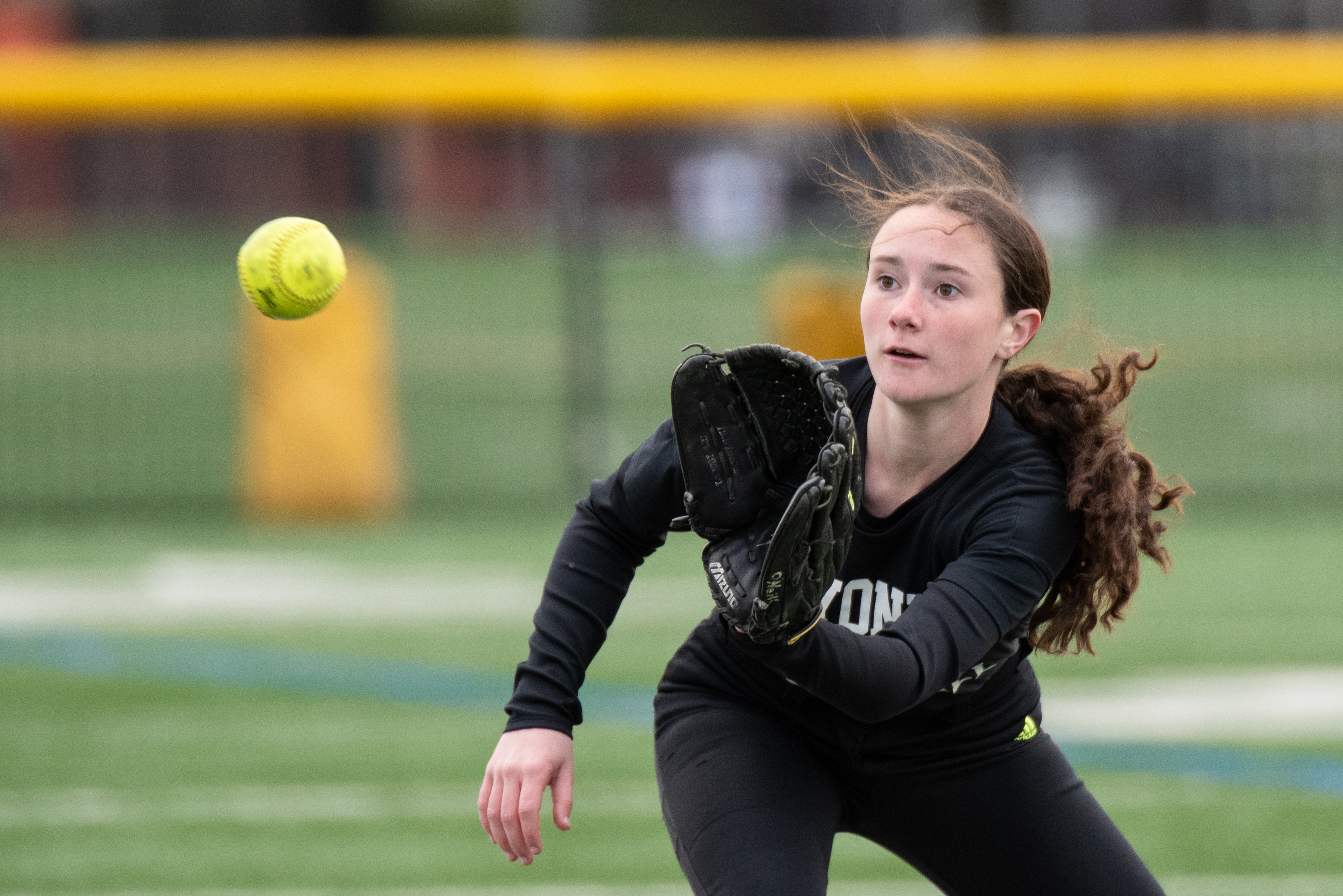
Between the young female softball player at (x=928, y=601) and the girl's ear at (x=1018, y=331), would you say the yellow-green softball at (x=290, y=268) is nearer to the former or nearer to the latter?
the young female softball player at (x=928, y=601)

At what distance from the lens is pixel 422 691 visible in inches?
292

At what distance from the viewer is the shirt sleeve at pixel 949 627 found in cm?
261

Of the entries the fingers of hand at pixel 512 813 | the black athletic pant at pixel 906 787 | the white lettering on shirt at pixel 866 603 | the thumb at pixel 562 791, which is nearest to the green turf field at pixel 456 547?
the white lettering on shirt at pixel 866 603

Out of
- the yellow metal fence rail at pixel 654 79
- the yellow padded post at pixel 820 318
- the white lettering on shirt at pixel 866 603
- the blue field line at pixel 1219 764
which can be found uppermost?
the yellow metal fence rail at pixel 654 79

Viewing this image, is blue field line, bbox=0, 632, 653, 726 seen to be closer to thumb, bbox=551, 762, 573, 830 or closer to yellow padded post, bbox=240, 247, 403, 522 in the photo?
yellow padded post, bbox=240, 247, 403, 522

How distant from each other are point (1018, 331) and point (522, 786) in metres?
1.16

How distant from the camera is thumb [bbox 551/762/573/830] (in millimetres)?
2949

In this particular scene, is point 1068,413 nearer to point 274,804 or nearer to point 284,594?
point 274,804

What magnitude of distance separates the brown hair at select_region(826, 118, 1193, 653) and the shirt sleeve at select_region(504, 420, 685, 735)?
598 millimetres

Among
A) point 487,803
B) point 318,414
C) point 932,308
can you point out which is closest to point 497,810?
point 487,803

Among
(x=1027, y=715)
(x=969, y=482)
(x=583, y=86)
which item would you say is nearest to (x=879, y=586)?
(x=969, y=482)

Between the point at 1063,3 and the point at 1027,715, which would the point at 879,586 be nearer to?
the point at 1027,715

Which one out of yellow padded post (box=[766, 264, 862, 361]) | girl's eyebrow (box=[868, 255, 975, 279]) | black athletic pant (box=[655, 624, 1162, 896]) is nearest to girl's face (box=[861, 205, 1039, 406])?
girl's eyebrow (box=[868, 255, 975, 279])

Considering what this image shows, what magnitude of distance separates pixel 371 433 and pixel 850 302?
11.2 ft
